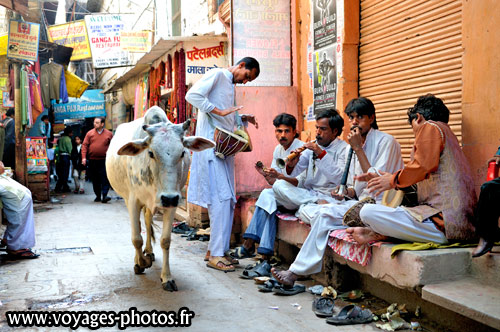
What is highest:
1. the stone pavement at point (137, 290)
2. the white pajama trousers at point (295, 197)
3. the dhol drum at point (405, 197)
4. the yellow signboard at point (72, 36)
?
the yellow signboard at point (72, 36)

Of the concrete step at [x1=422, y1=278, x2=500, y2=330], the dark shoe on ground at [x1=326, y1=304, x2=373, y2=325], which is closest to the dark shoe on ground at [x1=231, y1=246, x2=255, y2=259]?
the dark shoe on ground at [x1=326, y1=304, x2=373, y2=325]

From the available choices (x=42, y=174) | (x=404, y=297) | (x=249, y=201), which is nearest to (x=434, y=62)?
(x=404, y=297)

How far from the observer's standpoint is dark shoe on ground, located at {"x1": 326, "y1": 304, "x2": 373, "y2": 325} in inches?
144

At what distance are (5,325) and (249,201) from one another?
3.57 metres

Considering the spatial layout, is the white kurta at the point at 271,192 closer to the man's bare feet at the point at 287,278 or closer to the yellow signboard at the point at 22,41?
the man's bare feet at the point at 287,278

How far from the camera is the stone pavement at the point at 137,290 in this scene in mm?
3789

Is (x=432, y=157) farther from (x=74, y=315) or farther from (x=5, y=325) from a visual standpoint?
(x=5, y=325)

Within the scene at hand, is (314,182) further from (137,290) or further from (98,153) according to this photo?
(98,153)

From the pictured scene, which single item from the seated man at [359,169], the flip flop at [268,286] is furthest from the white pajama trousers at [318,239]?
the flip flop at [268,286]

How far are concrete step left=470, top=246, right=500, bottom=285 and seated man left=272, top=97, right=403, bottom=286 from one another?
42.2 inches

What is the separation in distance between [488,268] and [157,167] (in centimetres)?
266

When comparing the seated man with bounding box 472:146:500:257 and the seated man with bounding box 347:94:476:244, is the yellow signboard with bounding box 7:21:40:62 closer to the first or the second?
the seated man with bounding box 347:94:476:244

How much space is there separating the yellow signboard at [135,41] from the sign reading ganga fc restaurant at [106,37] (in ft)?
6.24

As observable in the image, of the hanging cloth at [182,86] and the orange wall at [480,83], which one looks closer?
the orange wall at [480,83]
